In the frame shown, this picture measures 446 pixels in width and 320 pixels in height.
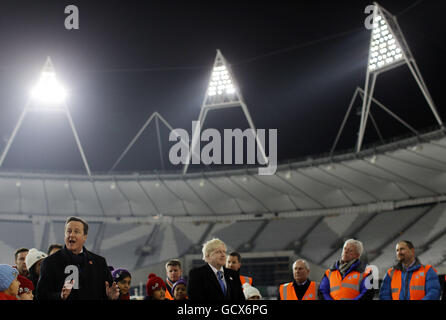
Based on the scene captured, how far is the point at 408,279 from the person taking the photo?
666 cm

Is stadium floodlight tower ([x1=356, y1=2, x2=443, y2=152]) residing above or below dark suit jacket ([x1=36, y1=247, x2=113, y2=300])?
above

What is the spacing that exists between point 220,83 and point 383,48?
9427 mm

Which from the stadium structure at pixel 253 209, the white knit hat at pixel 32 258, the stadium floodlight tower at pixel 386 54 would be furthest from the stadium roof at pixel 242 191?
the white knit hat at pixel 32 258

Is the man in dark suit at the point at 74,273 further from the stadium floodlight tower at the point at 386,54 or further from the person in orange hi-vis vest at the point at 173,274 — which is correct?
the stadium floodlight tower at the point at 386,54

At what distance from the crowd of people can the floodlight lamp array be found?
22772 mm

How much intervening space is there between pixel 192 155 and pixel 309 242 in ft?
33.5

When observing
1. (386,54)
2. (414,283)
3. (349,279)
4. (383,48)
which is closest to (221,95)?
(383,48)

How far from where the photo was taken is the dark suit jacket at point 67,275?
4516 millimetres

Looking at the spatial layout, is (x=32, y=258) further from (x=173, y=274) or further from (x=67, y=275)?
(x=173, y=274)

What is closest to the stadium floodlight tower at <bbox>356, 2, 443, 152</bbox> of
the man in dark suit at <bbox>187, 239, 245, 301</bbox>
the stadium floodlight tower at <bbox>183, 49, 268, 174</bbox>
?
the stadium floodlight tower at <bbox>183, 49, 268, 174</bbox>

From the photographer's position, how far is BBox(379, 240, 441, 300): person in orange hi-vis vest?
646cm

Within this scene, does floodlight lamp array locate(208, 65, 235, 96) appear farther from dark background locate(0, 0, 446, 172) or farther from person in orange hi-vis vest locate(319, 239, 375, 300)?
person in orange hi-vis vest locate(319, 239, 375, 300)
